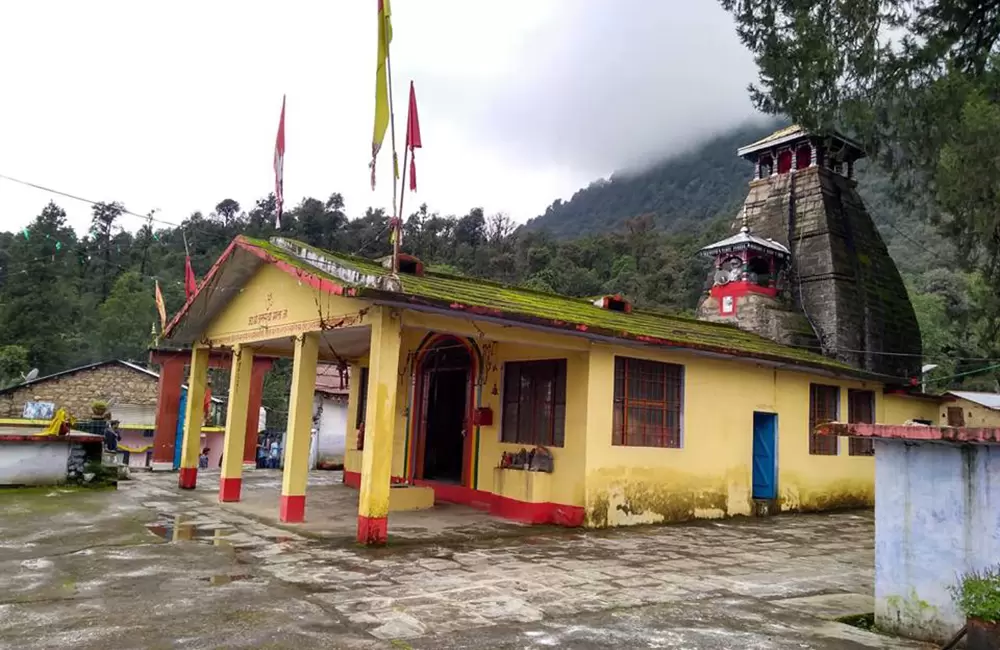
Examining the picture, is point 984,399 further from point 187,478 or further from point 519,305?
point 187,478

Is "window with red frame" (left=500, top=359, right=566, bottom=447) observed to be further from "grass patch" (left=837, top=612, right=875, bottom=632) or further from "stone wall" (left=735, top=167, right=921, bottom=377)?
"stone wall" (left=735, top=167, right=921, bottom=377)

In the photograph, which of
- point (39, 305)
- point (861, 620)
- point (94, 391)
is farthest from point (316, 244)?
point (861, 620)

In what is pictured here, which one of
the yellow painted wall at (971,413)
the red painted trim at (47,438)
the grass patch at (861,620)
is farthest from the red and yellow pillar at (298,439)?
the yellow painted wall at (971,413)

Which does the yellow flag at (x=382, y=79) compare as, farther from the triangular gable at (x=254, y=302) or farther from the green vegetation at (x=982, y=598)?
the green vegetation at (x=982, y=598)

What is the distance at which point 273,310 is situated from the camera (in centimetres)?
1194

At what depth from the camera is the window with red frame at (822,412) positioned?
1508cm

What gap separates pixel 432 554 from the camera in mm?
8422

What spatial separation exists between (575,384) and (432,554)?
13.2ft

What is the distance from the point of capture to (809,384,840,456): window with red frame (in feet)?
49.5

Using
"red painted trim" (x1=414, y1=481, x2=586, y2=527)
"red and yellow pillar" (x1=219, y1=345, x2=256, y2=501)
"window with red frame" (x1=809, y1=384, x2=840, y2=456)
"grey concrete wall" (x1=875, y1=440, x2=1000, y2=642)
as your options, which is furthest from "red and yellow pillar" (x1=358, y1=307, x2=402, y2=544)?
"window with red frame" (x1=809, y1=384, x2=840, y2=456)

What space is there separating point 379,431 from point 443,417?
5694 mm

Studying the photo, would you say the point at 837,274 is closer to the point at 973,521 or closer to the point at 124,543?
the point at 973,521

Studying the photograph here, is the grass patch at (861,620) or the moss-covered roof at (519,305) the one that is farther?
the moss-covered roof at (519,305)

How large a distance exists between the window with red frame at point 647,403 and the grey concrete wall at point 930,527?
5869mm
